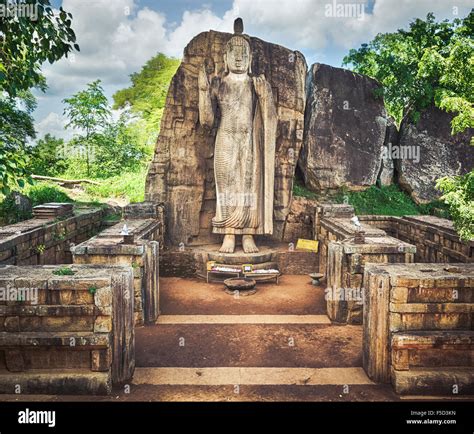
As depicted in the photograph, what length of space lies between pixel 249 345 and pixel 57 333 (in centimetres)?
234

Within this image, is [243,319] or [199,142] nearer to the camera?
[243,319]

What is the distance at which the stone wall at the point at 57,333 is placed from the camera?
4047 mm

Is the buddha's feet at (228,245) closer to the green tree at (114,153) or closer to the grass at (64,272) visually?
the grass at (64,272)

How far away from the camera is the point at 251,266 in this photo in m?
8.21

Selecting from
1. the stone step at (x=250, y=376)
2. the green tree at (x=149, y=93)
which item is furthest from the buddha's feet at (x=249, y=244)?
the green tree at (x=149, y=93)

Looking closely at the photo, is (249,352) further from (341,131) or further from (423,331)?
(341,131)

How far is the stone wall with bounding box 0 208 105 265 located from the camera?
6.34 meters

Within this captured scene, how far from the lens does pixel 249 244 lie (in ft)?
29.1

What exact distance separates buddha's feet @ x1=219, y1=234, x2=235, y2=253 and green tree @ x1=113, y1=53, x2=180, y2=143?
439 inches

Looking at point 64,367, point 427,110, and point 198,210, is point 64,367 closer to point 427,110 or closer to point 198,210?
point 198,210

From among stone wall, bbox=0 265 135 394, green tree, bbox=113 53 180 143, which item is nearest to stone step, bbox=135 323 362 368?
stone wall, bbox=0 265 135 394

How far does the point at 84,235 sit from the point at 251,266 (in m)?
3.76

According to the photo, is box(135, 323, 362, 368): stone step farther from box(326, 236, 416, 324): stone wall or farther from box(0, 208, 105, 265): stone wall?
box(0, 208, 105, 265): stone wall

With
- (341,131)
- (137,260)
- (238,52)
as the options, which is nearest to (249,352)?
(137,260)
